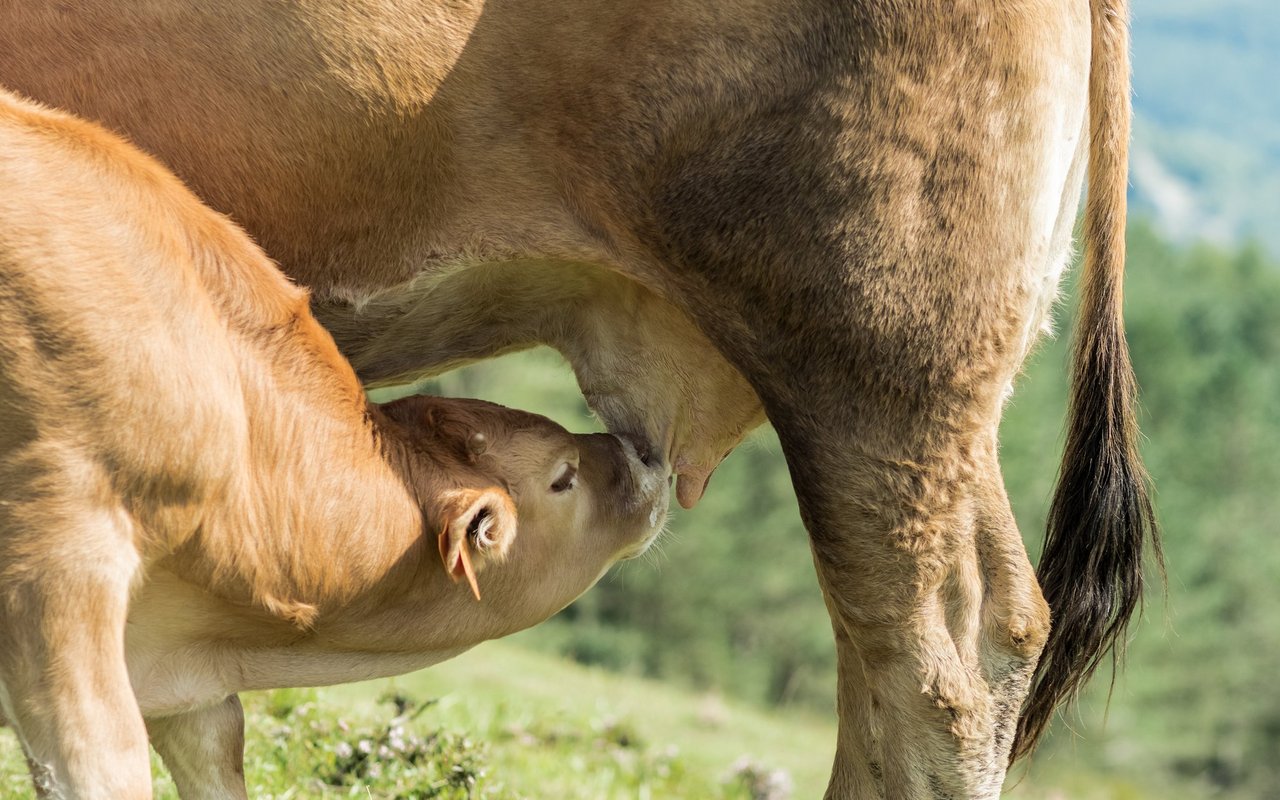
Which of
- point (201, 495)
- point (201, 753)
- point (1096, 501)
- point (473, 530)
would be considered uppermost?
point (1096, 501)

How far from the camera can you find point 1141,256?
61469mm

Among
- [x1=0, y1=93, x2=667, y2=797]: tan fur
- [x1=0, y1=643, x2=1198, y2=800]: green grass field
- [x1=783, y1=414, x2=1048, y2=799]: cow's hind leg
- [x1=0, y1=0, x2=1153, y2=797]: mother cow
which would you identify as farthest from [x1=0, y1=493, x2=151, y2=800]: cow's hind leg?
[x1=783, y1=414, x2=1048, y2=799]: cow's hind leg

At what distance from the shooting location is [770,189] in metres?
3.87

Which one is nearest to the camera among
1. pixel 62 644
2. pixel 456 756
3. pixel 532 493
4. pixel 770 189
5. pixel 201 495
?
pixel 62 644

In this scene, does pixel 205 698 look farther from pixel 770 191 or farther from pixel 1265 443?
pixel 1265 443

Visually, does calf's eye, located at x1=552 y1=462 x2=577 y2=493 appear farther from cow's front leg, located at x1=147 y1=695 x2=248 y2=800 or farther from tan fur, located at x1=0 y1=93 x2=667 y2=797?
cow's front leg, located at x1=147 y1=695 x2=248 y2=800

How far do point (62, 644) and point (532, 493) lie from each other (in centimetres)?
154

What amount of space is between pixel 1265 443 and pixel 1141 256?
18.2 metres

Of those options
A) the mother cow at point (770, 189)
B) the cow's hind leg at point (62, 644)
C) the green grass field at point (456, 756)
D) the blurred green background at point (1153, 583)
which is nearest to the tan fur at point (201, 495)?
the cow's hind leg at point (62, 644)

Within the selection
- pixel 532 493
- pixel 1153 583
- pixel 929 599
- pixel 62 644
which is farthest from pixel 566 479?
pixel 1153 583

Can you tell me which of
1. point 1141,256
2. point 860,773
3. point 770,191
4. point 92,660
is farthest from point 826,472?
point 1141,256

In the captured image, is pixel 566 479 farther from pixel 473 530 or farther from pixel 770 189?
pixel 770 189

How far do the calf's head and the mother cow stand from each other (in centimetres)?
41

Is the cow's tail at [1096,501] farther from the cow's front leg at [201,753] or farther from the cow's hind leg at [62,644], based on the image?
the cow's hind leg at [62,644]
